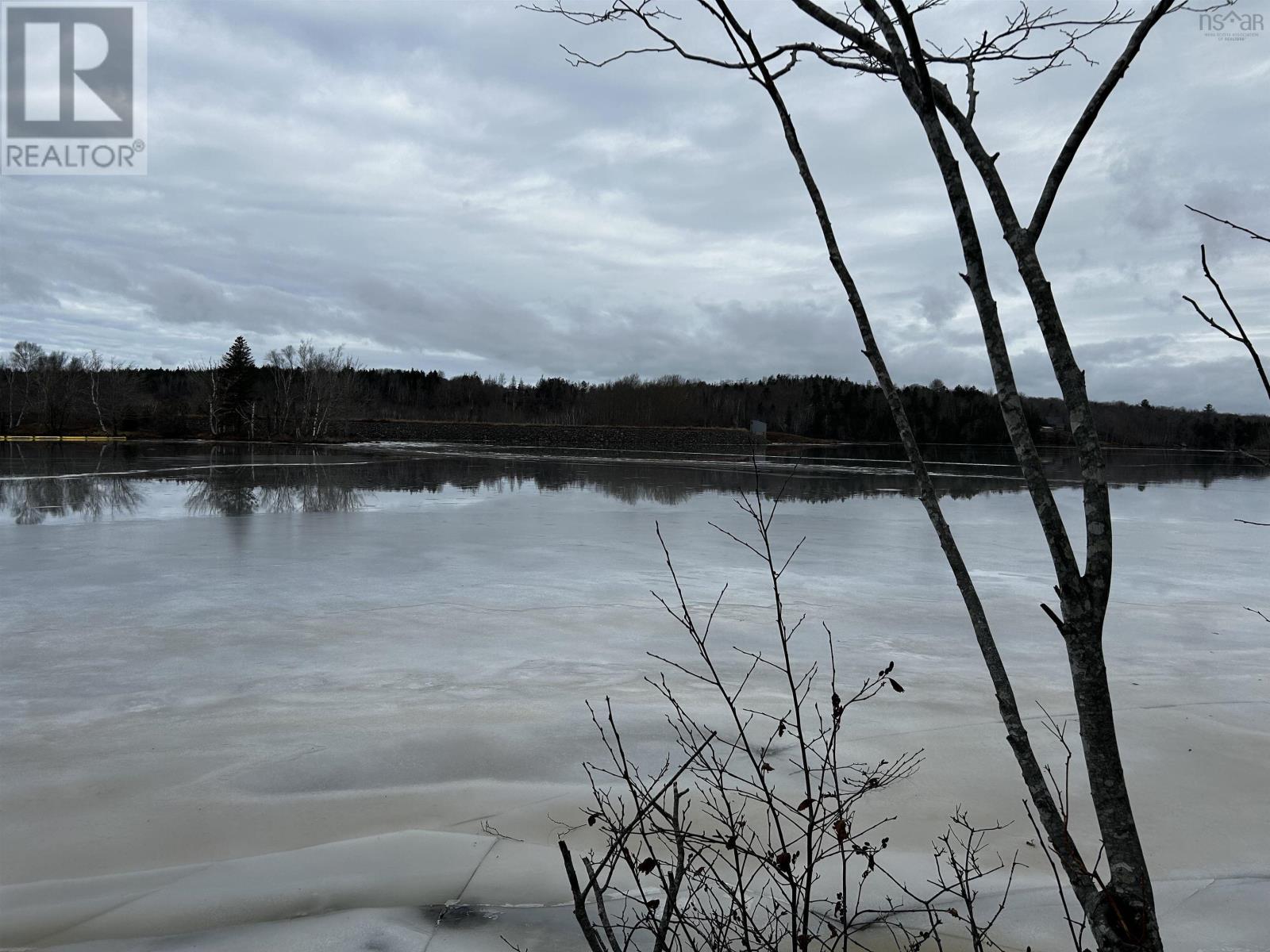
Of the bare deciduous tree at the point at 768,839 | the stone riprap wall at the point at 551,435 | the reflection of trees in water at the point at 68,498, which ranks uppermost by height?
the stone riprap wall at the point at 551,435

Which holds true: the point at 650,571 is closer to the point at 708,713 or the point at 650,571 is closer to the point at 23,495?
the point at 708,713

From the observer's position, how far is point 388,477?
25438mm

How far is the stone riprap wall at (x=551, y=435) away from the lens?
63719mm

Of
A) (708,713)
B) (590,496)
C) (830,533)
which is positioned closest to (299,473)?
(590,496)

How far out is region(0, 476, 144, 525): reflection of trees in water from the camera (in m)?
15.2

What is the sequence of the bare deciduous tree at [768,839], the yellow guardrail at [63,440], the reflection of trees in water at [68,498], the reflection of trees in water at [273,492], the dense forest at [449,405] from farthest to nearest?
1. the dense forest at [449,405]
2. the yellow guardrail at [63,440]
3. the reflection of trees in water at [273,492]
4. the reflection of trees in water at [68,498]
5. the bare deciduous tree at [768,839]

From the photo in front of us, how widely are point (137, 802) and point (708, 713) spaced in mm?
3348

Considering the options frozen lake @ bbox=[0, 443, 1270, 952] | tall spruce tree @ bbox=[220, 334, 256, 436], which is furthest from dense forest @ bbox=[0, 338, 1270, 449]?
frozen lake @ bbox=[0, 443, 1270, 952]

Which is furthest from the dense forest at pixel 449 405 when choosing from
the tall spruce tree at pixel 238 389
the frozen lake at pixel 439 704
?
the frozen lake at pixel 439 704

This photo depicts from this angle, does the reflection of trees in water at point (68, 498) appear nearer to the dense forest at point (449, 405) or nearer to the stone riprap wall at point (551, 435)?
the dense forest at point (449, 405)

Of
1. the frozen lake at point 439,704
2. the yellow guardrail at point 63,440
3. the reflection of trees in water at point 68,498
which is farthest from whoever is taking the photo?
the yellow guardrail at point 63,440

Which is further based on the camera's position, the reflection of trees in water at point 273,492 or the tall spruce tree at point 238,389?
the tall spruce tree at point 238,389

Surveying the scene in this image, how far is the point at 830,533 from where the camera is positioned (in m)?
14.7

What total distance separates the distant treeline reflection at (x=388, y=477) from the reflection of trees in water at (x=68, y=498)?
0.10 feet
